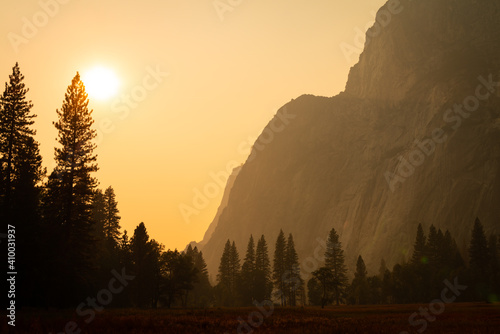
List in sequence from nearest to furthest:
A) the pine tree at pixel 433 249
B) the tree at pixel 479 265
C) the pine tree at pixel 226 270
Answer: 1. the tree at pixel 479 265
2. the pine tree at pixel 433 249
3. the pine tree at pixel 226 270

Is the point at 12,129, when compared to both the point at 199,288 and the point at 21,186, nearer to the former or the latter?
the point at 21,186

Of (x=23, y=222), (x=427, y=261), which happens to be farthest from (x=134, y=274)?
(x=427, y=261)

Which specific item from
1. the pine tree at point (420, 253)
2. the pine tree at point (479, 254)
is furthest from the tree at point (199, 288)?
the pine tree at point (479, 254)

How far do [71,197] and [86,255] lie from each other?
19.9 feet

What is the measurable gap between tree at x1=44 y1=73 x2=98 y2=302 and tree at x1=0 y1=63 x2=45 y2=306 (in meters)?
1.33

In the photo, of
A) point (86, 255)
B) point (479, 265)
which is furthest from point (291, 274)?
point (86, 255)

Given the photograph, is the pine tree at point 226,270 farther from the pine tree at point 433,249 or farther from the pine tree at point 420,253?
the pine tree at point 433,249

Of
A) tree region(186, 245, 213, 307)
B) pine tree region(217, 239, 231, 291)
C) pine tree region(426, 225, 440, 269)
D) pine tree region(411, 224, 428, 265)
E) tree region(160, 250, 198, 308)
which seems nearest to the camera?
tree region(160, 250, 198, 308)

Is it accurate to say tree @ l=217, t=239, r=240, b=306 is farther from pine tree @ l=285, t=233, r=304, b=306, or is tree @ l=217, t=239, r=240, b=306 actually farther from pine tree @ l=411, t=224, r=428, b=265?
pine tree @ l=411, t=224, r=428, b=265

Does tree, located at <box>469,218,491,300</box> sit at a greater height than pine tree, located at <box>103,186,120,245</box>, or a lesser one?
lesser

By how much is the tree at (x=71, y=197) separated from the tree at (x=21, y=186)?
133cm

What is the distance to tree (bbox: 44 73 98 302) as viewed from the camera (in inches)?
1351

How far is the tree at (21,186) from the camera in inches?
1254

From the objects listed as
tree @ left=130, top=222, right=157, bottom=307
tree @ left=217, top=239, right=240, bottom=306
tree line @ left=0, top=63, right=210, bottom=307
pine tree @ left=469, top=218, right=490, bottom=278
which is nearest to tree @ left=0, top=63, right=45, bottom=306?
tree line @ left=0, top=63, right=210, bottom=307
